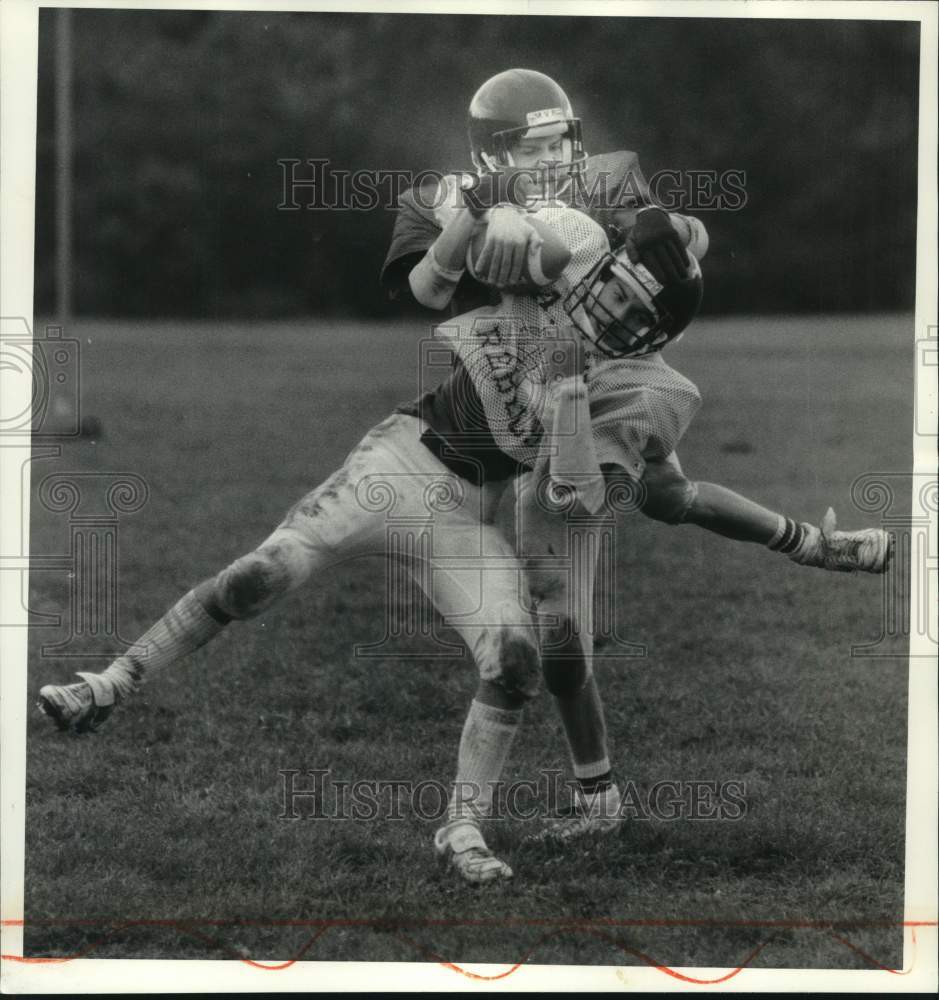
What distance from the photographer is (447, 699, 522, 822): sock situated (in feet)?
13.9

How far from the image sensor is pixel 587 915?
165 inches

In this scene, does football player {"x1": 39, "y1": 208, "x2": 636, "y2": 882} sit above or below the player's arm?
below

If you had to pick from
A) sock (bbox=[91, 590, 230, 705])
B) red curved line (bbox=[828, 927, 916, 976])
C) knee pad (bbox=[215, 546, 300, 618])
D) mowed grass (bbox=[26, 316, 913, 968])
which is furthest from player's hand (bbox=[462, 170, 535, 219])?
red curved line (bbox=[828, 927, 916, 976])

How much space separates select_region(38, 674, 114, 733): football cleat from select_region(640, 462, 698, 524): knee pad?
5.28 ft

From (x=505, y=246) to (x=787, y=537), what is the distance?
1.15 meters

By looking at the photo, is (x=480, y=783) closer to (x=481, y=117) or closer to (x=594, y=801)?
(x=594, y=801)

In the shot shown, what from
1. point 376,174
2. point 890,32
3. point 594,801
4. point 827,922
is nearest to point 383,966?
point 594,801
